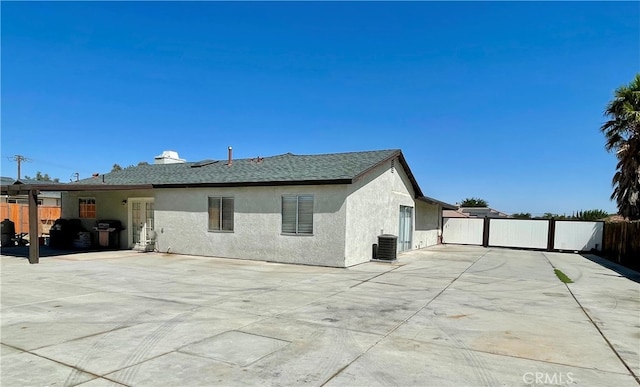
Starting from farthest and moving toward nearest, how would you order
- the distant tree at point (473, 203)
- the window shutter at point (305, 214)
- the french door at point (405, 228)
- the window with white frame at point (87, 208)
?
the distant tree at point (473, 203)
the french door at point (405, 228)
the window with white frame at point (87, 208)
the window shutter at point (305, 214)

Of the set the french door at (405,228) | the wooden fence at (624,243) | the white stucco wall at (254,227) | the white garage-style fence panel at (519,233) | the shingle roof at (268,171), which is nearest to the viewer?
the white stucco wall at (254,227)

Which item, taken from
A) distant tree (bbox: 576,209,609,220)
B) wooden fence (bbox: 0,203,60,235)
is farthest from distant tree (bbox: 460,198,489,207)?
wooden fence (bbox: 0,203,60,235)

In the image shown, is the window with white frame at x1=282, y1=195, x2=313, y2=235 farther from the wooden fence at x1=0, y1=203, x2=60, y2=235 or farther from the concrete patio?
the wooden fence at x1=0, y1=203, x2=60, y2=235

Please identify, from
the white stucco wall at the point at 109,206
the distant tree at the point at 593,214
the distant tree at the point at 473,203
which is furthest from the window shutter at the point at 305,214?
the distant tree at the point at 473,203

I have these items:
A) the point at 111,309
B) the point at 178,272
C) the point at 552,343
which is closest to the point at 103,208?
the point at 178,272

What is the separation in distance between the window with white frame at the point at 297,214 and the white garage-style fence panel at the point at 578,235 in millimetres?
17636

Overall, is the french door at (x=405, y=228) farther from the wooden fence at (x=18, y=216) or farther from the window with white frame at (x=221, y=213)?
the wooden fence at (x=18, y=216)

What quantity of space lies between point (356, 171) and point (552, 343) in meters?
8.46

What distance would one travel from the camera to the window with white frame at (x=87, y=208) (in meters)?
18.4

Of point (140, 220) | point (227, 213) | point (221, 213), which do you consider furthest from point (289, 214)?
point (140, 220)

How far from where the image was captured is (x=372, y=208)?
48.5 ft

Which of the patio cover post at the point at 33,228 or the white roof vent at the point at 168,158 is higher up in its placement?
the white roof vent at the point at 168,158

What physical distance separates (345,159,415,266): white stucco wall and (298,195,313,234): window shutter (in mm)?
1395

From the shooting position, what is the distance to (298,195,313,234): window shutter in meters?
13.4
